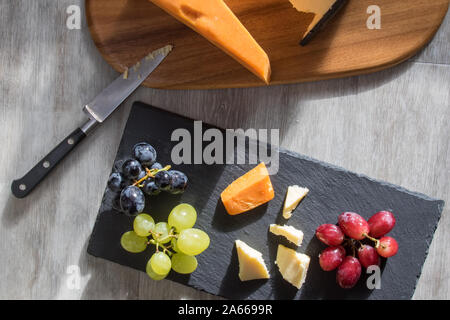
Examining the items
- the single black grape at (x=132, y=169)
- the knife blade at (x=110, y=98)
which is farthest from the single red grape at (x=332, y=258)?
the knife blade at (x=110, y=98)

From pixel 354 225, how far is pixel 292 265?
0.18 meters

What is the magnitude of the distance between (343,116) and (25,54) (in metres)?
0.85

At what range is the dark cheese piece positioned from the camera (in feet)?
3.64

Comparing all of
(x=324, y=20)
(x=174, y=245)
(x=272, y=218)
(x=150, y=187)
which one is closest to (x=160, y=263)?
(x=174, y=245)

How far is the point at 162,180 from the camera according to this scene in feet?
3.52

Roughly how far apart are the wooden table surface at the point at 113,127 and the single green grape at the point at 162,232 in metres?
0.19

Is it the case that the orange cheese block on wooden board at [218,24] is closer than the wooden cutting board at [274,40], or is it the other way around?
the orange cheese block on wooden board at [218,24]

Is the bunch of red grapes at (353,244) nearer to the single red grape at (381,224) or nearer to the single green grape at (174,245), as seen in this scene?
the single red grape at (381,224)

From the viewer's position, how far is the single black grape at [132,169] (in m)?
1.07

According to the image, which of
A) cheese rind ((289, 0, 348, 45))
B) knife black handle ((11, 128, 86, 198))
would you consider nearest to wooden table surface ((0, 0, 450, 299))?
knife black handle ((11, 128, 86, 198))

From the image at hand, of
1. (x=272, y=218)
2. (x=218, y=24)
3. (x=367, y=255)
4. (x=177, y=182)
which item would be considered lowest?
(x=367, y=255)

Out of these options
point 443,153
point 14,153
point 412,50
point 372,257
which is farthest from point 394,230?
point 14,153

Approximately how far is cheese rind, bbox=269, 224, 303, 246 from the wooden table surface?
20 centimetres

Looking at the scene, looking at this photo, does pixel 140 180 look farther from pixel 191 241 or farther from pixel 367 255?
pixel 367 255
